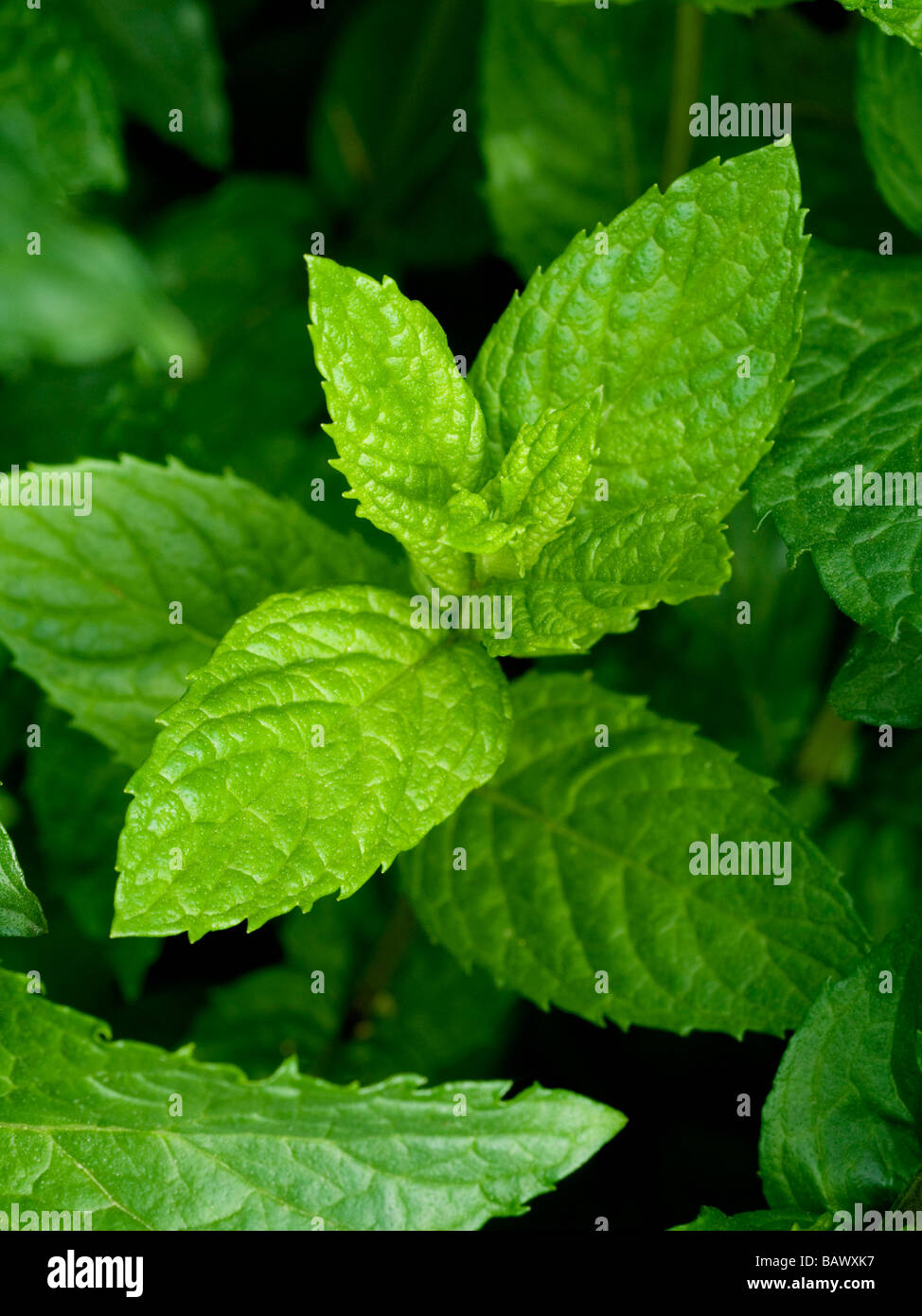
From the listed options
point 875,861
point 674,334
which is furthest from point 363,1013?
point 674,334

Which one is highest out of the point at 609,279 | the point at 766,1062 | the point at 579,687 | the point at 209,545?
the point at 609,279

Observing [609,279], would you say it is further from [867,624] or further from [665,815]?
[665,815]

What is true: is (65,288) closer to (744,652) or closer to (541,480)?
(541,480)

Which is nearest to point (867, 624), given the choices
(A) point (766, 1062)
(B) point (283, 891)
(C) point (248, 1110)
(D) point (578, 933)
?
(D) point (578, 933)

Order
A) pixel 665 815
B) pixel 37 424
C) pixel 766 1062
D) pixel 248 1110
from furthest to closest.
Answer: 1. pixel 37 424
2. pixel 766 1062
3. pixel 665 815
4. pixel 248 1110

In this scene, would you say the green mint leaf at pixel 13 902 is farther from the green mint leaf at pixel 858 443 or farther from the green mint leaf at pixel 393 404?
the green mint leaf at pixel 858 443

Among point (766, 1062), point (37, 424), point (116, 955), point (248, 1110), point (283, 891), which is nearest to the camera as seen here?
point (283, 891)
